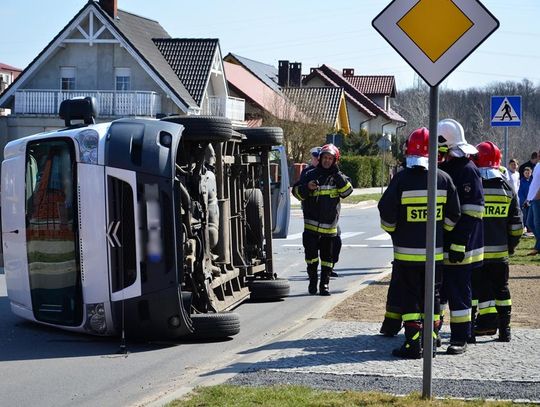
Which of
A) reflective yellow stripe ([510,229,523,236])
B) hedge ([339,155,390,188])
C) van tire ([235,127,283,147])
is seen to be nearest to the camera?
reflective yellow stripe ([510,229,523,236])

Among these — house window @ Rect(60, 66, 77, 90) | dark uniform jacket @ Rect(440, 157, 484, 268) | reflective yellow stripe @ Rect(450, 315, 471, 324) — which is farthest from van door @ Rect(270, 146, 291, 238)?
house window @ Rect(60, 66, 77, 90)

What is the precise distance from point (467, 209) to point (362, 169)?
52214mm

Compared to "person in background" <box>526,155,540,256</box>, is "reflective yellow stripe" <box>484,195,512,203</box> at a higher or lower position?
higher

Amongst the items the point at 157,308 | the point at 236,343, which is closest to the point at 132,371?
the point at 157,308

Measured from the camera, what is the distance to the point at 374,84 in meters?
100

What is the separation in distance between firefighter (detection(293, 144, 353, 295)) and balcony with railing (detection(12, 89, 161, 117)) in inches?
1431

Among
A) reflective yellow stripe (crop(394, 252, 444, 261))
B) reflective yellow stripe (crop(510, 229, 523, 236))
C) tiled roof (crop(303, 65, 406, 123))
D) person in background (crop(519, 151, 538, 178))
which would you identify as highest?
tiled roof (crop(303, 65, 406, 123))

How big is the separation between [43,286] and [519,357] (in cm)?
464

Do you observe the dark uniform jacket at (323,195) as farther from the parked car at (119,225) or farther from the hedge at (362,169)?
the hedge at (362,169)

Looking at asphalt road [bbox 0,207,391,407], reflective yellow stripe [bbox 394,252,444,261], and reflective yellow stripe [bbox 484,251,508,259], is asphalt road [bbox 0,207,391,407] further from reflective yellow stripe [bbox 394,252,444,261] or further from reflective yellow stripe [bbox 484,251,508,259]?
reflective yellow stripe [bbox 484,251,508,259]

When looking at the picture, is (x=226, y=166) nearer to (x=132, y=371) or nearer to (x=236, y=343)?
(x=236, y=343)

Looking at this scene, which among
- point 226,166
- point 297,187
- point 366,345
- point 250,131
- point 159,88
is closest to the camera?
point 366,345

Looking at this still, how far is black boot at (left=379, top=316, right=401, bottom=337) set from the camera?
9945mm

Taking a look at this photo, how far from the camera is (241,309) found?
42.2 feet
